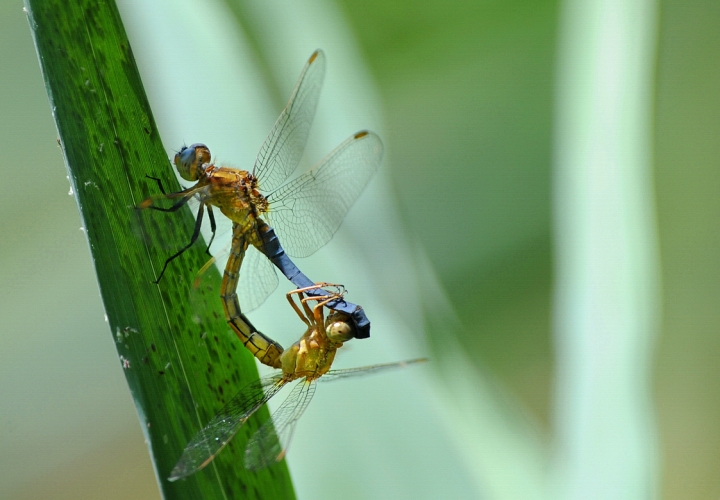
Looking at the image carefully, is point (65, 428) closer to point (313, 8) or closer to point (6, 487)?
point (6, 487)

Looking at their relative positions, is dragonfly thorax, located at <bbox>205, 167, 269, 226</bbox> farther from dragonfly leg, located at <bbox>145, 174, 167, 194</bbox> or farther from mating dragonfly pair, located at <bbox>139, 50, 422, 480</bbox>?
dragonfly leg, located at <bbox>145, 174, 167, 194</bbox>

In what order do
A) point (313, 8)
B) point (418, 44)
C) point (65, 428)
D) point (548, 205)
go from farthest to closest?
point (65, 428) → point (418, 44) → point (548, 205) → point (313, 8)

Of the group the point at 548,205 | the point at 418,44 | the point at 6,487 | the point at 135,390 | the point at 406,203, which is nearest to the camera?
the point at 135,390

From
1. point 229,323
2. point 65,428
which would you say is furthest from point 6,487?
point 229,323

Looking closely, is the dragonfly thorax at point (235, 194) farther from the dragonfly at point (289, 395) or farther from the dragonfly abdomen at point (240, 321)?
the dragonfly at point (289, 395)

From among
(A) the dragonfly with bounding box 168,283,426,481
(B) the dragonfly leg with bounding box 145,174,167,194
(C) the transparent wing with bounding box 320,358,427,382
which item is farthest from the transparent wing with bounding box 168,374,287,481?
(B) the dragonfly leg with bounding box 145,174,167,194
